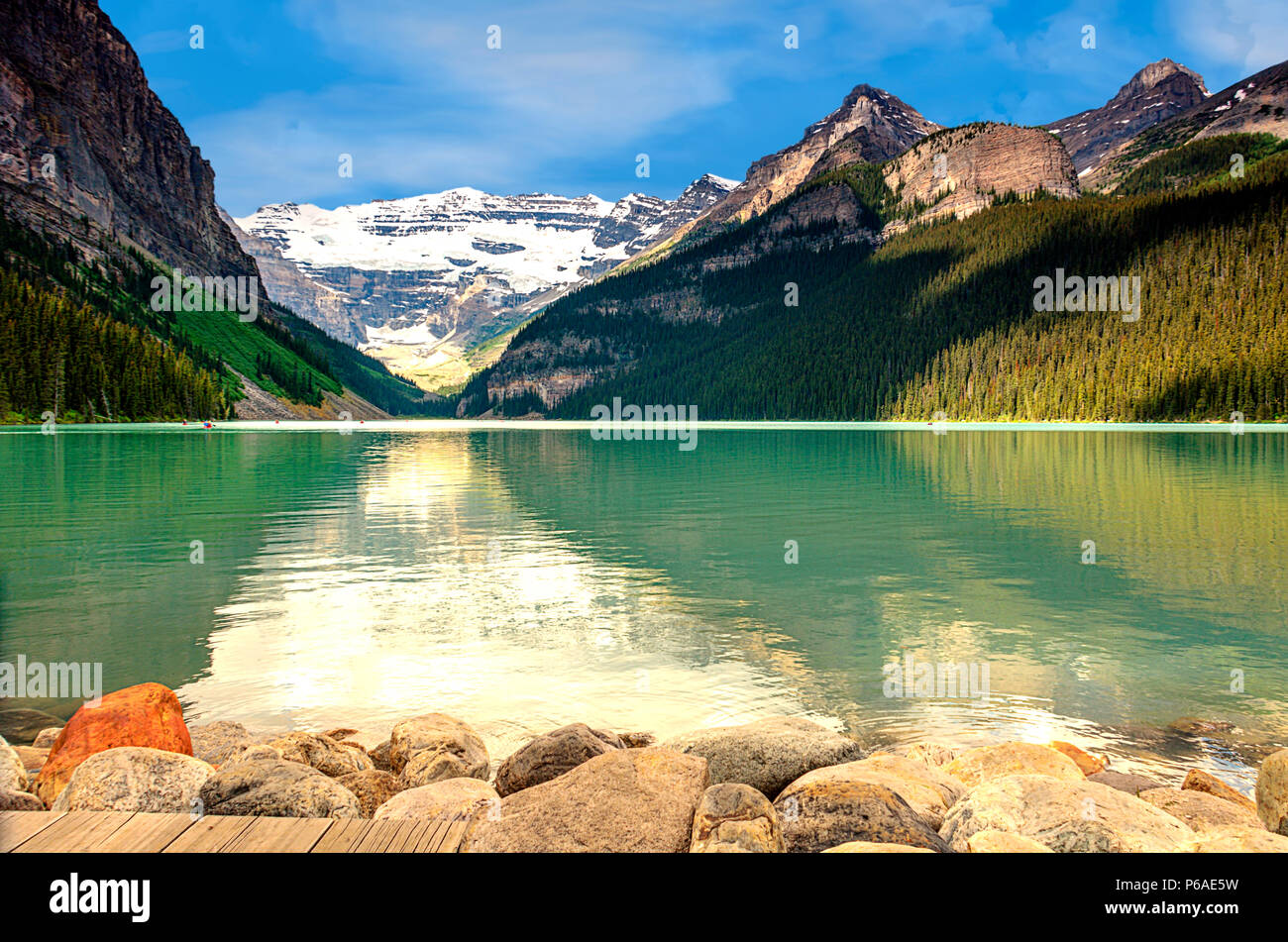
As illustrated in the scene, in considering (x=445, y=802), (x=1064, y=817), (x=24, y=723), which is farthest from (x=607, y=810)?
(x=24, y=723)

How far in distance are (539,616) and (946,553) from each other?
1795 cm

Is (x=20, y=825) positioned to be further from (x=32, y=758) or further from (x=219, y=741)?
(x=32, y=758)

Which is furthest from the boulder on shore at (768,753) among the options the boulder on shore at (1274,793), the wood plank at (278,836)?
the wood plank at (278,836)

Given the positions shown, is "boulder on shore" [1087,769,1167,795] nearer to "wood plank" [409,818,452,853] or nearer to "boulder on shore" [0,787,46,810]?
"wood plank" [409,818,452,853]

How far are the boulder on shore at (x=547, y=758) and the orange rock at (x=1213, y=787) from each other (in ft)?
27.7

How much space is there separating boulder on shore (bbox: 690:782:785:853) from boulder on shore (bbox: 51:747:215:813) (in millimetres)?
6145

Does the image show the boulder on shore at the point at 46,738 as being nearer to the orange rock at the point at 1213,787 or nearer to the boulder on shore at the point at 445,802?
the boulder on shore at the point at 445,802

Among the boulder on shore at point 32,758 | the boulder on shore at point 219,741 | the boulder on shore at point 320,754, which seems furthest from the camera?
the boulder on shore at point 219,741

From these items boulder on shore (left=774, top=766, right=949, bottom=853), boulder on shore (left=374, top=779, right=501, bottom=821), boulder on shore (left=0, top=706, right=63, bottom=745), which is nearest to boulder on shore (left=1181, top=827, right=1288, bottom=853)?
boulder on shore (left=774, top=766, right=949, bottom=853)

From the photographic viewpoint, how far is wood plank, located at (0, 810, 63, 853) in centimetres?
619

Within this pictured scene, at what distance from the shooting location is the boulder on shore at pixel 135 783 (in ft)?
31.1

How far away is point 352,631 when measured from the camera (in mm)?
21328
